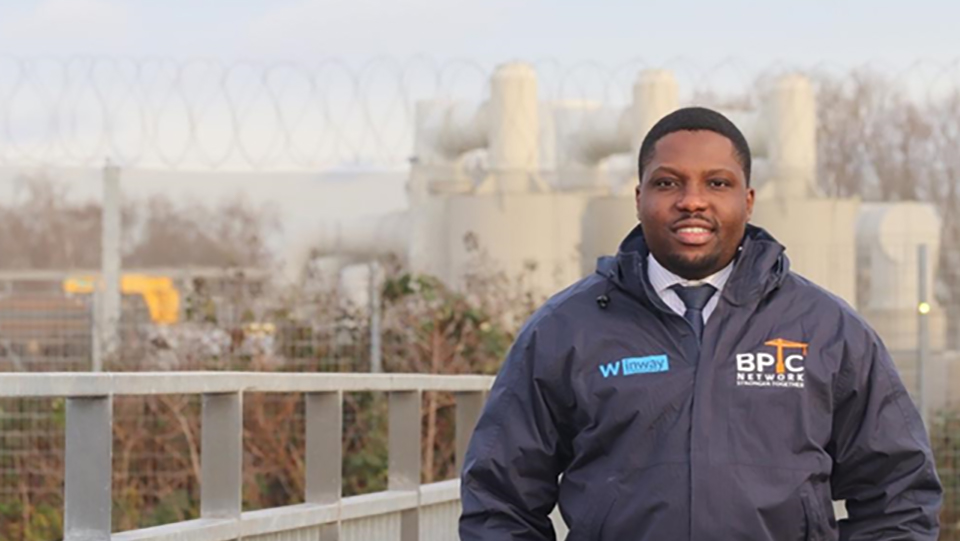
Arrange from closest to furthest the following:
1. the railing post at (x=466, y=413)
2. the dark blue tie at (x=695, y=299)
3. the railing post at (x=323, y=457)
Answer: the dark blue tie at (x=695, y=299) < the railing post at (x=323, y=457) < the railing post at (x=466, y=413)

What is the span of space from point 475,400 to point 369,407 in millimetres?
3913

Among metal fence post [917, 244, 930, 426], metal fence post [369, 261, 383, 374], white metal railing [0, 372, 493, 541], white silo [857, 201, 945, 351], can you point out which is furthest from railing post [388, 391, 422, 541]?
white silo [857, 201, 945, 351]

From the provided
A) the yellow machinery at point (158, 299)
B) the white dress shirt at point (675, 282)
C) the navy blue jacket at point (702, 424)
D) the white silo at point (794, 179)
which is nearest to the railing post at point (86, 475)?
the navy blue jacket at point (702, 424)

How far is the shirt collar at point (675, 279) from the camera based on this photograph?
13.1ft

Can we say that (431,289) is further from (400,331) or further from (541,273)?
(541,273)

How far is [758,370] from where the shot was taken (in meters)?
3.84

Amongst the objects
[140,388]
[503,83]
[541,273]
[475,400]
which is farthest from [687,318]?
[503,83]

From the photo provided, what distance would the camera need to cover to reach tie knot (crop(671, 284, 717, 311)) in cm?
395

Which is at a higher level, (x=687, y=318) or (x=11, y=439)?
(x=687, y=318)

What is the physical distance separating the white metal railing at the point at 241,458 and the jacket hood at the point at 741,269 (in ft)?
4.32

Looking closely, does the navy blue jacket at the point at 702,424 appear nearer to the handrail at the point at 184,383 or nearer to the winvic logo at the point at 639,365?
the winvic logo at the point at 639,365

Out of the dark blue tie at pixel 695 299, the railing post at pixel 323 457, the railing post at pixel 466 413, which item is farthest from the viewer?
the railing post at pixel 466 413

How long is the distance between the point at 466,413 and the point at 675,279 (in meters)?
4.09

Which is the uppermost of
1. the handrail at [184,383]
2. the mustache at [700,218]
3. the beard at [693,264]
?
the mustache at [700,218]
